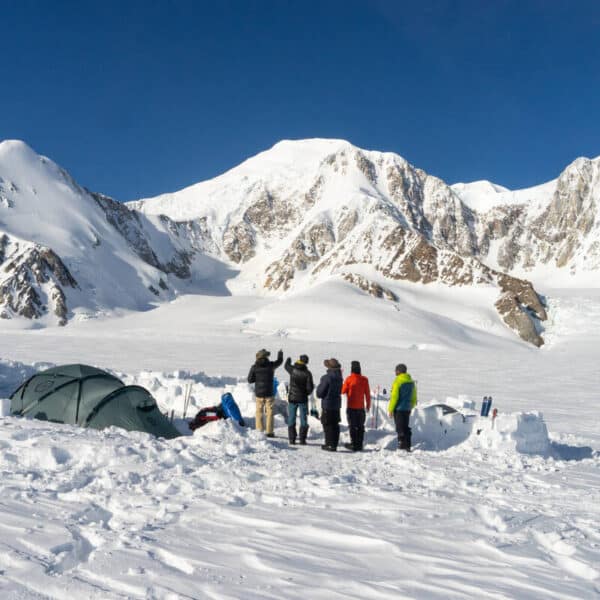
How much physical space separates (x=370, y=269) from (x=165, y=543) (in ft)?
378

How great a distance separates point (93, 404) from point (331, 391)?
14.2ft

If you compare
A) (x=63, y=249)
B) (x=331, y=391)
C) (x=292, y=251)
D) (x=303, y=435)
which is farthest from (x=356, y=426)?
(x=292, y=251)

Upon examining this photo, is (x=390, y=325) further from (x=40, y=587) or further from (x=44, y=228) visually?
(x=44, y=228)

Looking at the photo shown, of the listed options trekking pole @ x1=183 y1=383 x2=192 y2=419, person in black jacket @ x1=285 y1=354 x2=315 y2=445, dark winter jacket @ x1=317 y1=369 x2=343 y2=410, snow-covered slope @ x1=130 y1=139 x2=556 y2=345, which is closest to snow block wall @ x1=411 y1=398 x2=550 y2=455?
dark winter jacket @ x1=317 y1=369 x2=343 y2=410

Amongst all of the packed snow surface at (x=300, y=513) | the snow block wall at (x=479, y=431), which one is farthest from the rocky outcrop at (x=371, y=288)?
the snow block wall at (x=479, y=431)

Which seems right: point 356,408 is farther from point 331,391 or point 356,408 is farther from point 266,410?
point 266,410

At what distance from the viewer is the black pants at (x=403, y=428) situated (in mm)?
10289

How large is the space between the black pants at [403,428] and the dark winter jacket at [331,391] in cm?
114

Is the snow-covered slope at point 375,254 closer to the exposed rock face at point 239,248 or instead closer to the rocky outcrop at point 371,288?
the rocky outcrop at point 371,288

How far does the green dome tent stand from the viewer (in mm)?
10016

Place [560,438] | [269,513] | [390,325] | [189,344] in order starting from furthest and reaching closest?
[390,325] < [189,344] < [560,438] < [269,513]

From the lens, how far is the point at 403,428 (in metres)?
10.4

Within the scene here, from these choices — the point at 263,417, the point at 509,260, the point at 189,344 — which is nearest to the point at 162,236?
the point at 509,260

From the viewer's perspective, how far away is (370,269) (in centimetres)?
11825
